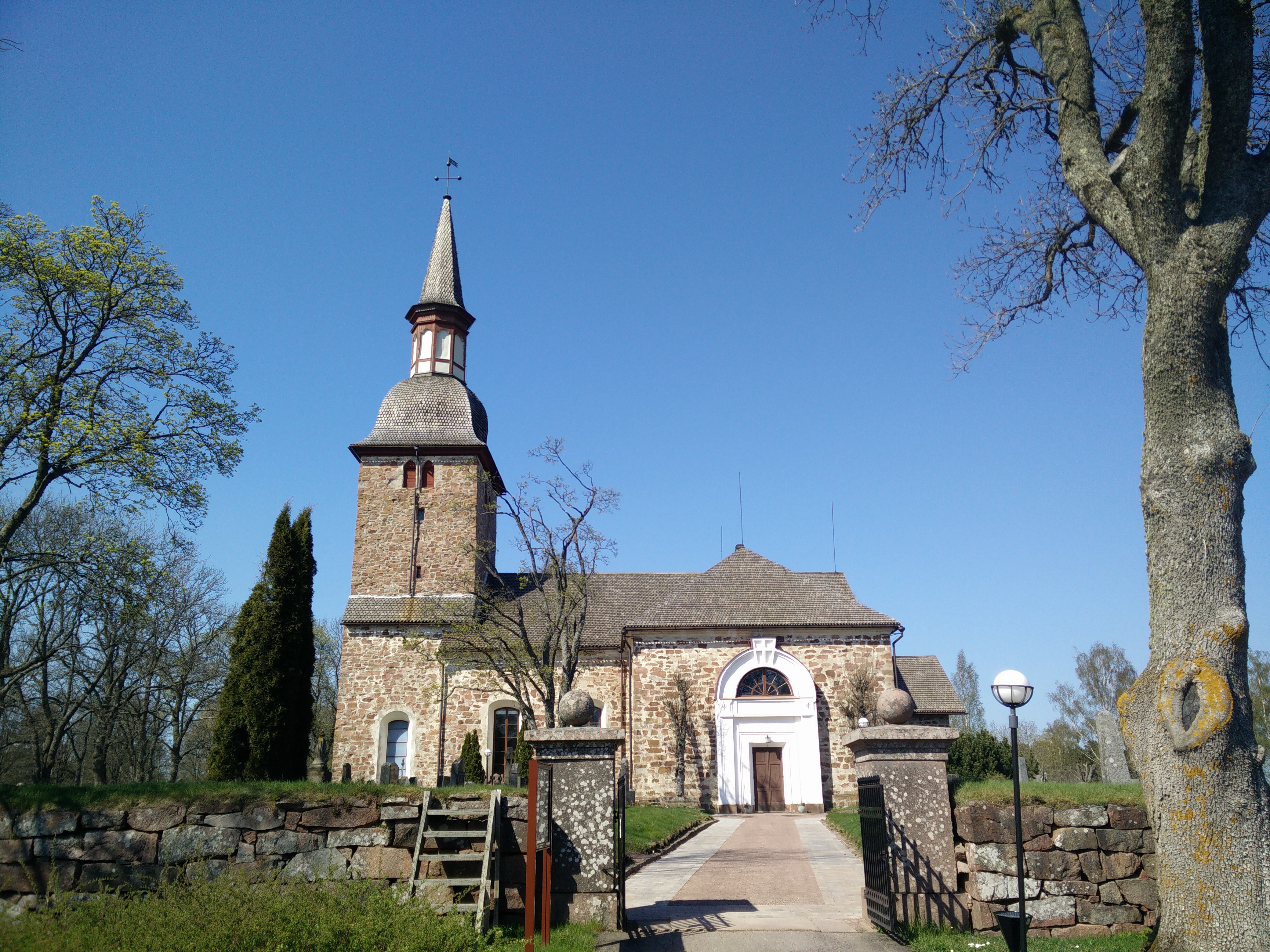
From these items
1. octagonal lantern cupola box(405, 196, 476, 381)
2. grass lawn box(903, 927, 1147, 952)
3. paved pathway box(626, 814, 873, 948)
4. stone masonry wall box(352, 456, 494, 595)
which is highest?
octagonal lantern cupola box(405, 196, 476, 381)

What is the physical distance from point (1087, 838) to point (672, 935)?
3611mm

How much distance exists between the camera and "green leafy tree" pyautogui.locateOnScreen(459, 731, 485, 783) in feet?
75.2

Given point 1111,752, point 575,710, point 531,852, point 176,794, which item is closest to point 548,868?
point 531,852

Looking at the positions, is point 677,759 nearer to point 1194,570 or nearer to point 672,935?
point 672,935

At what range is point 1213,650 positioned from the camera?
5898 mm

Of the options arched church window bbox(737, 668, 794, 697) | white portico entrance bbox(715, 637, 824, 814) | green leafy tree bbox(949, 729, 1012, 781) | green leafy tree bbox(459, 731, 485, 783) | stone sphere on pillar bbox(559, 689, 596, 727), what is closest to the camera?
stone sphere on pillar bbox(559, 689, 596, 727)

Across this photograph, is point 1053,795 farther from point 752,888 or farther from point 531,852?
point 531,852

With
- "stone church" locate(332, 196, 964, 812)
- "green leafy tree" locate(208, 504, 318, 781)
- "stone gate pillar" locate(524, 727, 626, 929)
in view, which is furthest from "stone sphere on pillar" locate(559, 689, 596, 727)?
"stone church" locate(332, 196, 964, 812)

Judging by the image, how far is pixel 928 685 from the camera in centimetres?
2830

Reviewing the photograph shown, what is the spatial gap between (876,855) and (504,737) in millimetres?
19689

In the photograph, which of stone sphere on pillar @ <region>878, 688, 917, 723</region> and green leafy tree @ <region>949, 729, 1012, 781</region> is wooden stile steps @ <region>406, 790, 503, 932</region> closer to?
stone sphere on pillar @ <region>878, 688, 917, 723</region>

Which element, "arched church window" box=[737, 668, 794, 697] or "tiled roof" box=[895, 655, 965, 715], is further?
"tiled roof" box=[895, 655, 965, 715]

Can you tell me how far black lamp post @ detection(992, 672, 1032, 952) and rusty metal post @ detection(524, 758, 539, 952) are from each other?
3.56m

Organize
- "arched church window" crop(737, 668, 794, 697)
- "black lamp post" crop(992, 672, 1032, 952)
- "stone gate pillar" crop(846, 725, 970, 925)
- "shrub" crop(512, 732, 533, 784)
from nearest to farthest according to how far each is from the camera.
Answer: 1. "black lamp post" crop(992, 672, 1032, 952)
2. "stone gate pillar" crop(846, 725, 970, 925)
3. "shrub" crop(512, 732, 533, 784)
4. "arched church window" crop(737, 668, 794, 697)
